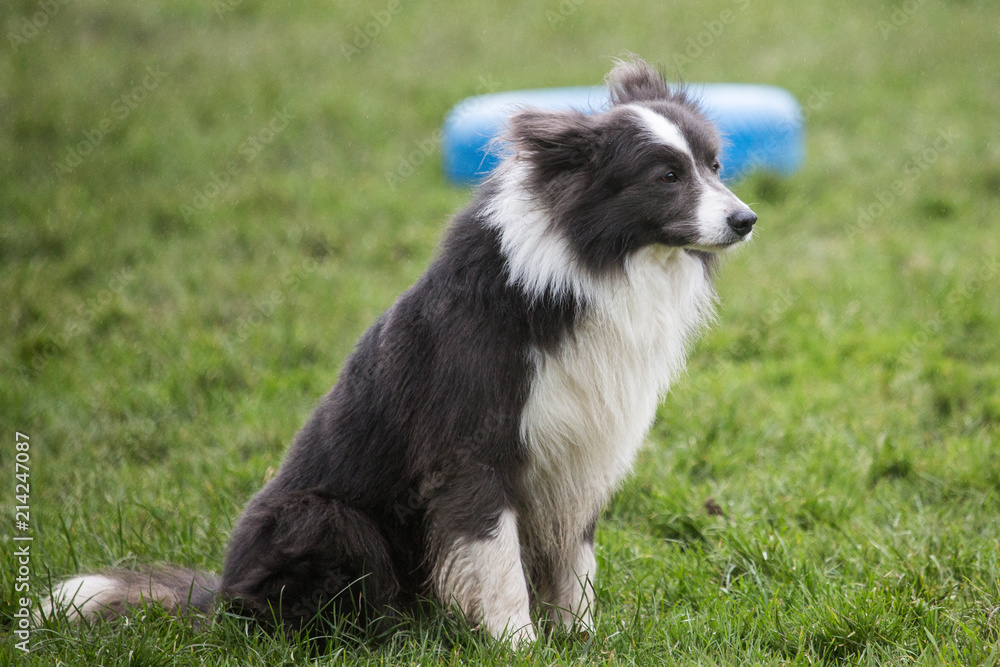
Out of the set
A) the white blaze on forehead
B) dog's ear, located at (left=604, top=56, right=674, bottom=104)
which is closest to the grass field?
dog's ear, located at (left=604, top=56, right=674, bottom=104)

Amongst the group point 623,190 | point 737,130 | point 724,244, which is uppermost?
point 623,190

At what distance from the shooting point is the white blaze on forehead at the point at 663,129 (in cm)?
305

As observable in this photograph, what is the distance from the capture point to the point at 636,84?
3.45m

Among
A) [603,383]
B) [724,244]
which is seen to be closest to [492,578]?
[603,383]

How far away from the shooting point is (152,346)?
6.15m

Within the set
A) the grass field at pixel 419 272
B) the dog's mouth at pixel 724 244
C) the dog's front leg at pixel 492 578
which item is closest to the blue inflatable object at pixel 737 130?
the grass field at pixel 419 272

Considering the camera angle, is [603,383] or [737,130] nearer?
[603,383]

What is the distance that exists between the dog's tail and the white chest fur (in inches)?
50.6

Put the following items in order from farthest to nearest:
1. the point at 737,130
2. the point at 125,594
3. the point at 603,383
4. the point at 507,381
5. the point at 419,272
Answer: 1. the point at 737,130
2. the point at 419,272
3. the point at 125,594
4. the point at 603,383
5. the point at 507,381

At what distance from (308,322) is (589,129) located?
3851mm

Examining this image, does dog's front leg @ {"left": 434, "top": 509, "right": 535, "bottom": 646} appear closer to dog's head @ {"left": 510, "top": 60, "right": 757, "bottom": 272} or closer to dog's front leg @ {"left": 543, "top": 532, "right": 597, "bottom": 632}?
dog's front leg @ {"left": 543, "top": 532, "right": 597, "bottom": 632}

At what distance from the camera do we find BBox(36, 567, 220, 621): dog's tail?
130 inches

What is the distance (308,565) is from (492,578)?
2.10ft

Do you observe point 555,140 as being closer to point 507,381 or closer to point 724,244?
point 724,244
